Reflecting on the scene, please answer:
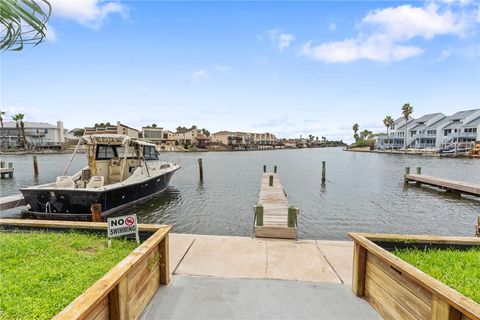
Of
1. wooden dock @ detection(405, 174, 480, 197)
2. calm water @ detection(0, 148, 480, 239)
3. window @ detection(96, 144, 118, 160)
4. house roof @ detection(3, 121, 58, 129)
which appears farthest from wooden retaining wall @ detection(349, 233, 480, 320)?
house roof @ detection(3, 121, 58, 129)

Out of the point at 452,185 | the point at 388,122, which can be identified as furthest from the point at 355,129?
the point at 452,185

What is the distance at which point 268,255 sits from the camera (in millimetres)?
5395

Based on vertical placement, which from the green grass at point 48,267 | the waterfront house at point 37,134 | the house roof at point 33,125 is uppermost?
the house roof at point 33,125

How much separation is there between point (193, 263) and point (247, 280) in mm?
1261

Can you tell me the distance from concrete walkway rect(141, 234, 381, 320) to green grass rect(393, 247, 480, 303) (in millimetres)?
1038

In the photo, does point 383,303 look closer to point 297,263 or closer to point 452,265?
point 452,265

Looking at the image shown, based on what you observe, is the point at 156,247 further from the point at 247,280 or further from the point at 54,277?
the point at 247,280

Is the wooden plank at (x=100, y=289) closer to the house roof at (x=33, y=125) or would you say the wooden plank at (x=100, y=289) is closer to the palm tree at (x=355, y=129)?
the house roof at (x=33, y=125)

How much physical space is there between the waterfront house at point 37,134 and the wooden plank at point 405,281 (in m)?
94.9

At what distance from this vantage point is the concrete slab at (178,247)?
197 inches

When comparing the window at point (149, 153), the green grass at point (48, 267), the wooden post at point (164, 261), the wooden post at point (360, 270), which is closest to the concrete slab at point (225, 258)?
the wooden post at point (164, 261)

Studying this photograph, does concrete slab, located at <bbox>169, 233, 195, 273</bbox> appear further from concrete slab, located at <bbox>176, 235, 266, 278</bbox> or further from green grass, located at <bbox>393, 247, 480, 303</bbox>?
green grass, located at <bbox>393, 247, 480, 303</bbox>

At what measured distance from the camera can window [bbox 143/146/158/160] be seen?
15355mm

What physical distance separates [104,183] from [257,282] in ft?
38.7
